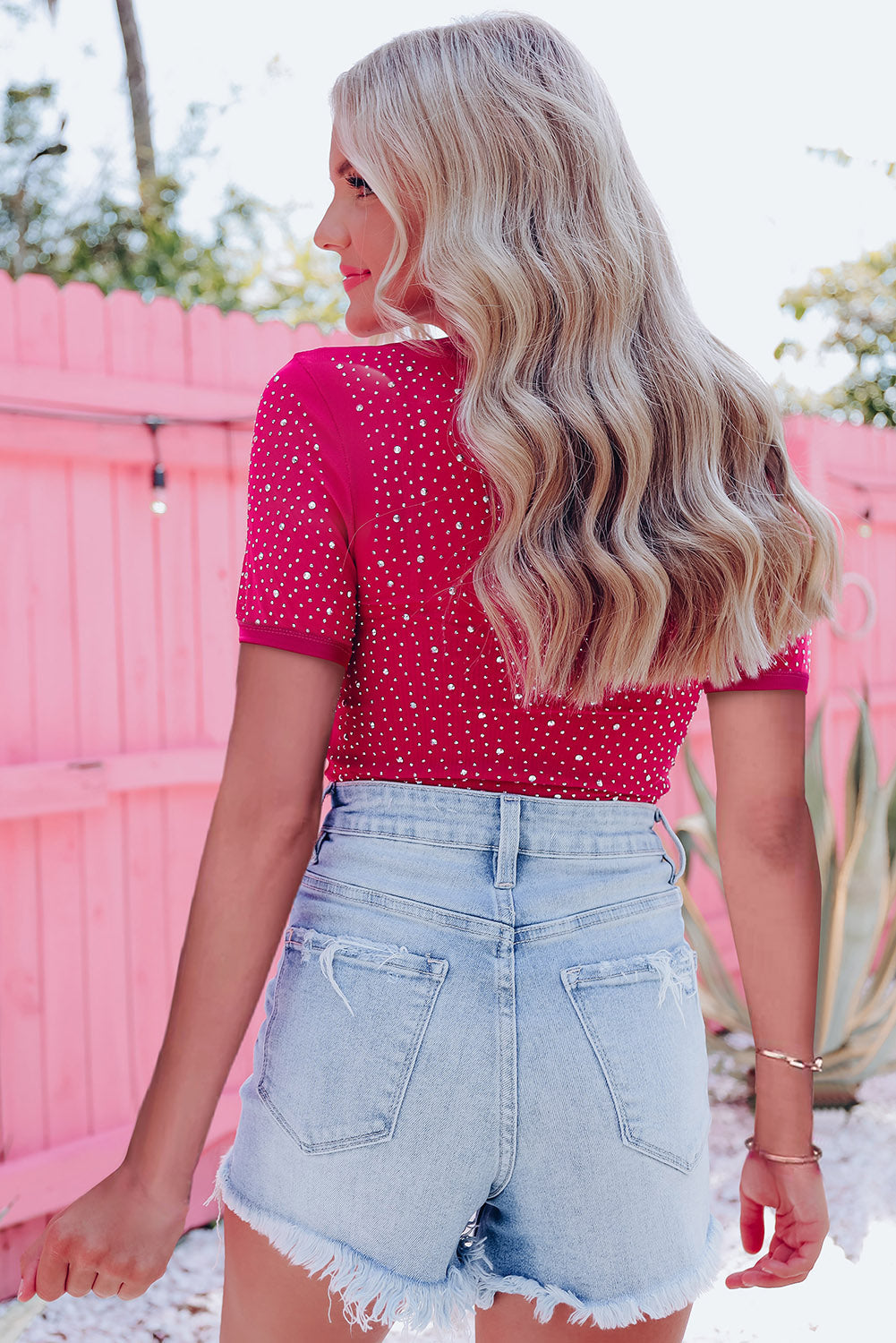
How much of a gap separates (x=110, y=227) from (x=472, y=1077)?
11477 millimetres

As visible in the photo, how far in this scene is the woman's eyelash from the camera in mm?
1151

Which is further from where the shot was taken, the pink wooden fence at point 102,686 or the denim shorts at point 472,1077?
the pink wooden fence at point 102,686

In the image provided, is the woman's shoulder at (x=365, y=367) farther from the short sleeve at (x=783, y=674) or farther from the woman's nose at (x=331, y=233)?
the short sleeve at (x=783, y=674)

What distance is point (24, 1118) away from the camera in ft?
9.59

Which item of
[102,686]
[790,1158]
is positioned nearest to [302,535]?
[790,1158]

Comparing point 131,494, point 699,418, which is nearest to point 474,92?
point 699,418

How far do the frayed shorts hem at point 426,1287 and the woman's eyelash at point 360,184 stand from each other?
0.95 meters

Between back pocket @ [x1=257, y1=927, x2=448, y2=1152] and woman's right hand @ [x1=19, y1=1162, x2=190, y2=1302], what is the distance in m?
0.13

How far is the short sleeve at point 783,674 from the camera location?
118 cm

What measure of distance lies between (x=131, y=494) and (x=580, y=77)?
222cm

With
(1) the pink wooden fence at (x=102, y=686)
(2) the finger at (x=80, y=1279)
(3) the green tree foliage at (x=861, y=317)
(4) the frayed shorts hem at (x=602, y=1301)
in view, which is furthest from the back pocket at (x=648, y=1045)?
(3) the green tree foliage at (x=861, y=317)

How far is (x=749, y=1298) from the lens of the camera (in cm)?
302

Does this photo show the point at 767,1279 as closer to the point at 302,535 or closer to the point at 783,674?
the point at 783,674

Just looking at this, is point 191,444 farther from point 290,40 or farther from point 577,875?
point 290,40
